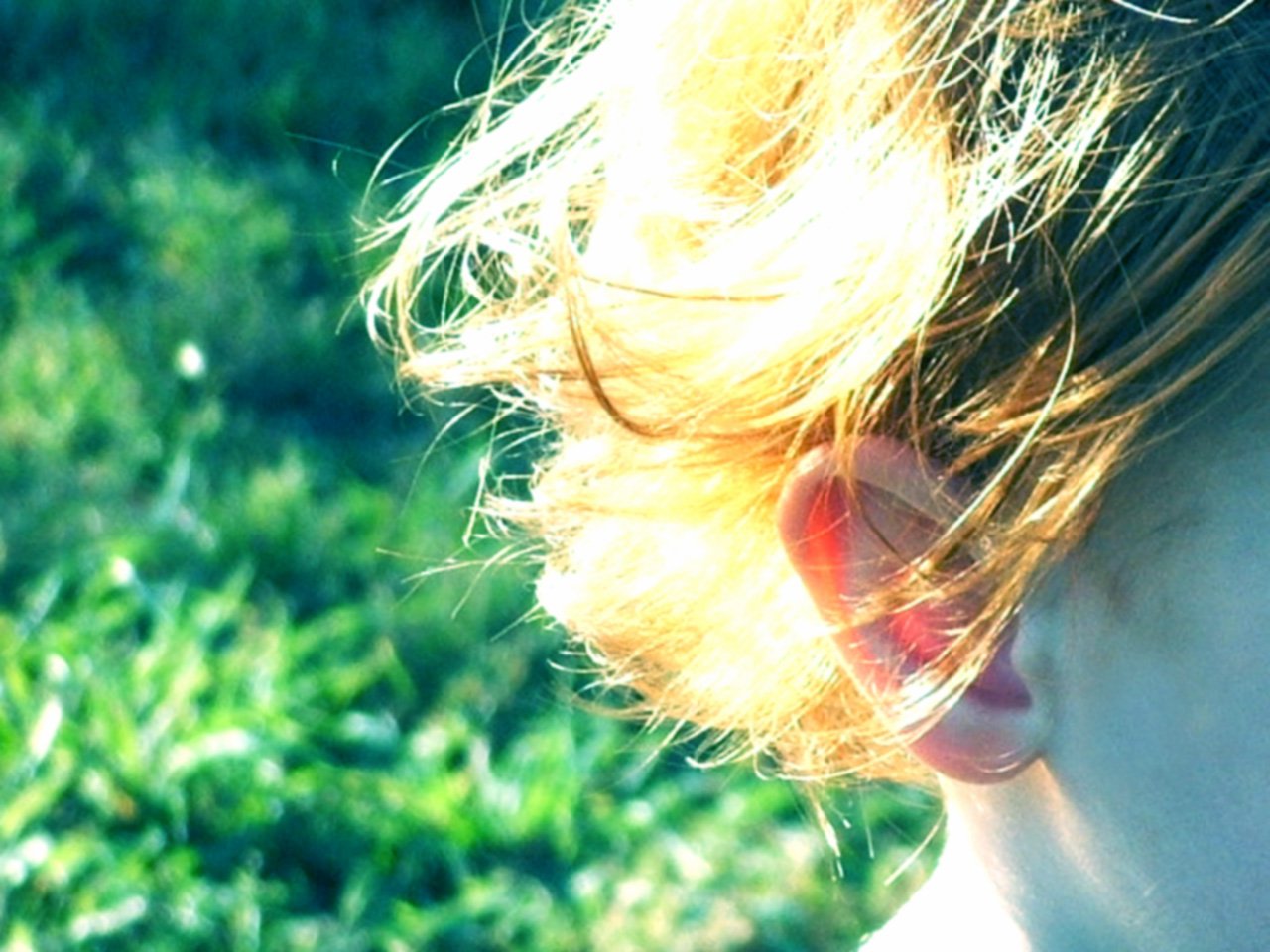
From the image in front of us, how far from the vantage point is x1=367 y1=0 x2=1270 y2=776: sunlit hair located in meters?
1.12

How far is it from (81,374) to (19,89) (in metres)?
1.04

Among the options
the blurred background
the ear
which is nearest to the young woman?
the ear

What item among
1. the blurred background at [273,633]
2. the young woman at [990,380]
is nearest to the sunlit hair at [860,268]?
the young woman at [990,380]

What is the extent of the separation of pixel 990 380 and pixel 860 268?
0.32 ft

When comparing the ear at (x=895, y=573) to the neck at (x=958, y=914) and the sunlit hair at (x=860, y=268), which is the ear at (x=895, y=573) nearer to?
the sunlit hair at (x=860, y=268)

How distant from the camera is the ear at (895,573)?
124 centimetres

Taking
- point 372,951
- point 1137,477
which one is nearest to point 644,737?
point 372,951

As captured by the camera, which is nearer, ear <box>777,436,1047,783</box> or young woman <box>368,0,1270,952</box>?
young woman <box>368,0,1270,952</box>

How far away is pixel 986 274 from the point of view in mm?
1180

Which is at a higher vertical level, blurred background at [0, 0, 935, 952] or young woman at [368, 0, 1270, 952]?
young woman at [368, 0, 1270, 952]

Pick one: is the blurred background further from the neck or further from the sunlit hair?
the sunlit hair

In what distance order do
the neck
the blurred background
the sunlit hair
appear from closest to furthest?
1. the sunlit hair
2. the neck
3. the blurred background

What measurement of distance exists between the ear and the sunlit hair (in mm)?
16

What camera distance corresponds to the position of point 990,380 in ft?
3.93
